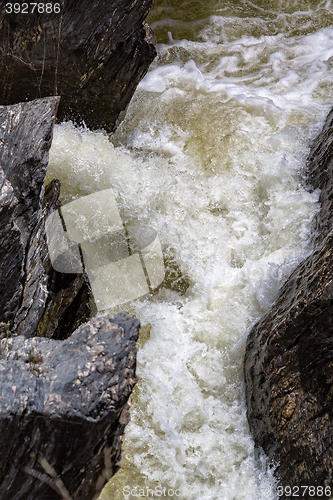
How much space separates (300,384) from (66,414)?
1289 millimetres

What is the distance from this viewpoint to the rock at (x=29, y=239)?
2.08 meters

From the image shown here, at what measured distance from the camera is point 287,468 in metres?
2.16

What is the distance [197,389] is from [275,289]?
886 mm

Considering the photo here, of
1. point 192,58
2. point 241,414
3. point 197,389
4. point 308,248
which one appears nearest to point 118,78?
point 192,58

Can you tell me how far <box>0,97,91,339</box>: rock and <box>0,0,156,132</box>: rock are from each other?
35.9 inches

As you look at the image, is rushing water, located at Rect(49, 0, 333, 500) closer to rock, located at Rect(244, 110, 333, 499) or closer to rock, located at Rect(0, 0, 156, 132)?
rock, located at Rect(244, 110, 333, 499)

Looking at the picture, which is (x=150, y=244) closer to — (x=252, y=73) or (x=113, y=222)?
(x=113, y=222)

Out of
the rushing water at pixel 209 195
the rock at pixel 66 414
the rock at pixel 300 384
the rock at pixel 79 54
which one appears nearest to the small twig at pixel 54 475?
the rock at pixel 66 414

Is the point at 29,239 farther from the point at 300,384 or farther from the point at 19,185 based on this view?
the point at 300,384

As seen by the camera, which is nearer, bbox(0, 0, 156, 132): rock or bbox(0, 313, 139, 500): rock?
bbox(0, 313, 139, 500): rock

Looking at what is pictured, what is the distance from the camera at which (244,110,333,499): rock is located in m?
2.03

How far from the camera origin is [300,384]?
216cm

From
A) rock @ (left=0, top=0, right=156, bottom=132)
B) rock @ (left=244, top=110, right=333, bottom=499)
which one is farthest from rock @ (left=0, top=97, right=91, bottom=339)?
rock @ (left=244, top=110, right=333, bottom=499)

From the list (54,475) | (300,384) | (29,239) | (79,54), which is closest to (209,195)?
(79,54)
